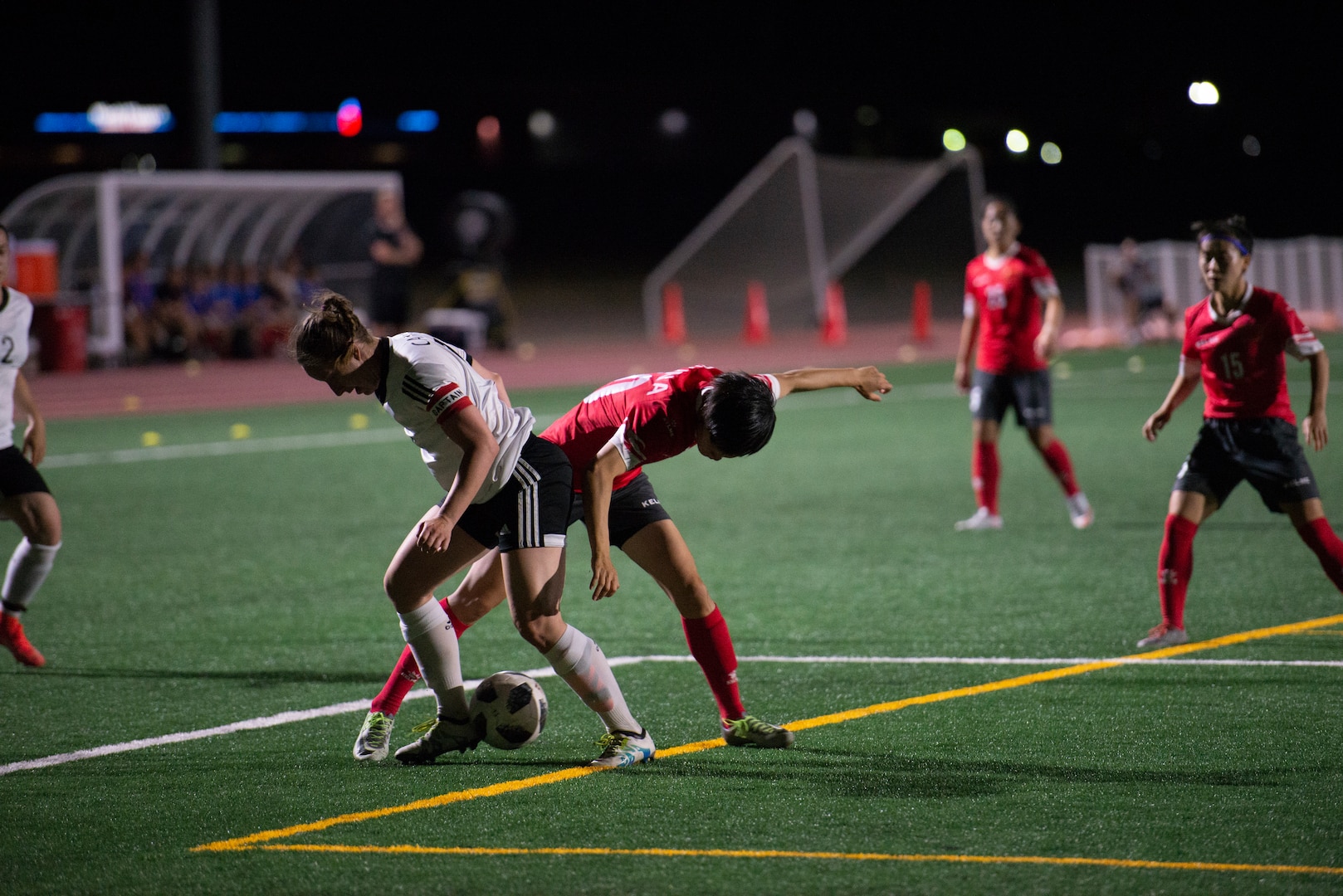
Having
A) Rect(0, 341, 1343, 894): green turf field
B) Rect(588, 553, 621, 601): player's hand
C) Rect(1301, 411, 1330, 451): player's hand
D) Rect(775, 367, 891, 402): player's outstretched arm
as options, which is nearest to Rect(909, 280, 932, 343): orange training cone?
Rect(0, 341, 1343, 894): green turf field

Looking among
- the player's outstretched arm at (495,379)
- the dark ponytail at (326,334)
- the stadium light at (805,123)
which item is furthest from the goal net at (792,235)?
the dark ponytail at (326,334)

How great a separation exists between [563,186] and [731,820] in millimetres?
48939

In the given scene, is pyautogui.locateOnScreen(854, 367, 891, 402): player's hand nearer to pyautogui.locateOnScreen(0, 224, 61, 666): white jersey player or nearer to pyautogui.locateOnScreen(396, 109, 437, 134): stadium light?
pyautogui.locateOnScreen(0, 224, 61, 666): white jersey player

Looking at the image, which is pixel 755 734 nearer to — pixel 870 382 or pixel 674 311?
pixel 870 382

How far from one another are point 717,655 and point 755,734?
0.97 ft

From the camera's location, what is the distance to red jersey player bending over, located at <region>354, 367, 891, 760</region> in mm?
4973

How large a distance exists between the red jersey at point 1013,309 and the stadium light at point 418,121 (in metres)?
44.6

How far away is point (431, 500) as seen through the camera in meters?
12.4

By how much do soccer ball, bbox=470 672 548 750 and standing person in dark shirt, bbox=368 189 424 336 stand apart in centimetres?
1917

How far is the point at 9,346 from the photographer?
6953 mm

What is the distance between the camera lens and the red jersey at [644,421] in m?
5.16

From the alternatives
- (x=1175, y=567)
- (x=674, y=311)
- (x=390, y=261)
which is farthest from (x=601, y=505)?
(x=674, y=311)

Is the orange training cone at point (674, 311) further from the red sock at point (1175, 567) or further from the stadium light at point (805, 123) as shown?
the stadium light at point (805, 123)

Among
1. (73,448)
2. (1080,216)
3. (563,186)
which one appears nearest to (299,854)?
(73,448)
